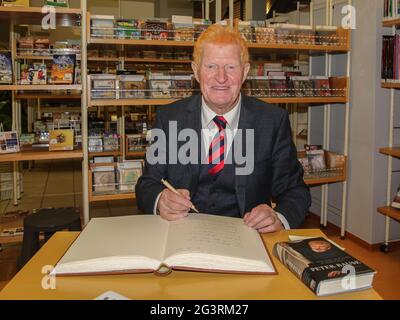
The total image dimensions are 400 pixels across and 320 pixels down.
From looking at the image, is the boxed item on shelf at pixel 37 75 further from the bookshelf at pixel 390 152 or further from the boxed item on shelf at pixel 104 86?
the bookshelf at pixel 390 152

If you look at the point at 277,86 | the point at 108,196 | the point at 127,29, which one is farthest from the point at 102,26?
the point at 277,86

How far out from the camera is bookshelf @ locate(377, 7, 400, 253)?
124 inches

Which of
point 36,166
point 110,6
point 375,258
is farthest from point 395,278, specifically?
point 110,6

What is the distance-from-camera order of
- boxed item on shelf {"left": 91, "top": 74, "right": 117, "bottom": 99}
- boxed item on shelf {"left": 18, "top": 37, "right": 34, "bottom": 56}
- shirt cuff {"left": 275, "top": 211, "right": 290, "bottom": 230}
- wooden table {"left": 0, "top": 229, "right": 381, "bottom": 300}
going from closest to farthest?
wooden table {"left": 0, "top": 229, "right": 381, "bottom": 300} → shirt cuff {"left": 275, "top": 211, "right": 290, "bottom": 230} → boxed item on shelf {"left": 91, "top": 74, "right": 117, "bottom": 99} → boxed item on shelf {"left": 18, "top": 37, "right": 34, "bottom": 56}

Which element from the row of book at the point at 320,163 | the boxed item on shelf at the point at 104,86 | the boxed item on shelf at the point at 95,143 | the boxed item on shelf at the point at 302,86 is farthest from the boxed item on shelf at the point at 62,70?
the row of book at the point at 320,163

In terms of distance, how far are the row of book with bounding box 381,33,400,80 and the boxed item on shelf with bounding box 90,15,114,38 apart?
81.0 inches

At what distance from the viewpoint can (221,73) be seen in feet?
5.01

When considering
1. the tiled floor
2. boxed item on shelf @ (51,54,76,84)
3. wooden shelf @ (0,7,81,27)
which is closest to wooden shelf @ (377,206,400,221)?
the tiled floor

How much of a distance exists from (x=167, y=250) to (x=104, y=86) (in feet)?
7.28

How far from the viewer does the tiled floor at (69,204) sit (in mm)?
2896

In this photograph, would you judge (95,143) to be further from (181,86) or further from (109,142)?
(181,86)

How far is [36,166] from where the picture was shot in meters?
7.11

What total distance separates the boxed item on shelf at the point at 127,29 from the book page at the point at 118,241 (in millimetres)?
2064

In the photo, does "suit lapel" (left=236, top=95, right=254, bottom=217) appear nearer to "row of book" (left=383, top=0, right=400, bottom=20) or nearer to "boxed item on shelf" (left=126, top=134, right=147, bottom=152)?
"row of book" (left=383, top=0, right=400, bottom=20)
